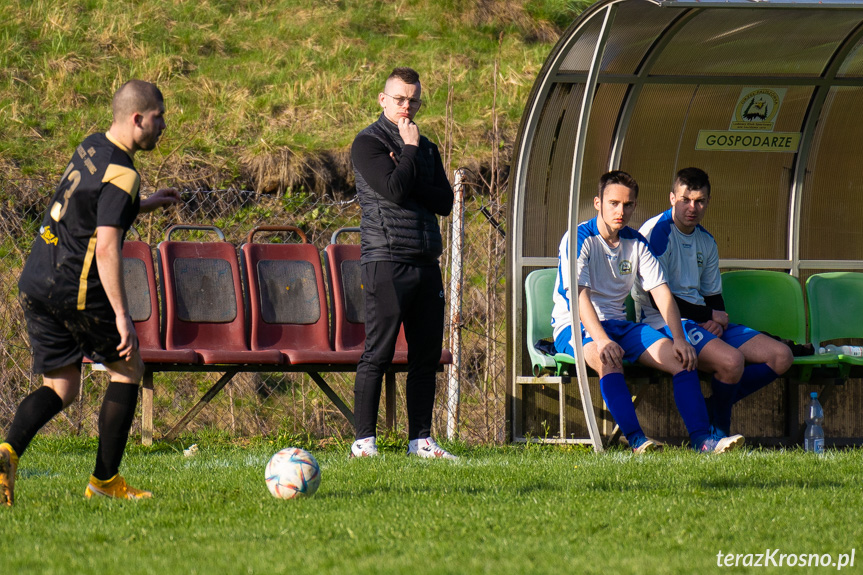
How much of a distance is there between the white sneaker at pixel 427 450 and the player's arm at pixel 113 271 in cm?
240

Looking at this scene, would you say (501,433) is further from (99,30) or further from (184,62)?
(99,30)

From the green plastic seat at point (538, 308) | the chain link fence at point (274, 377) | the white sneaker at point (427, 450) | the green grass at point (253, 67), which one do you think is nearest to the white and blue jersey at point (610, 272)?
the green plastic seat at point (538, 308)

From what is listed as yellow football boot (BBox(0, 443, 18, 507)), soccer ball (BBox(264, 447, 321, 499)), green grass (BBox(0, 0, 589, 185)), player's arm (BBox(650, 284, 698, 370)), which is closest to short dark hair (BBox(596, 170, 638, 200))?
player's arm (BBox(650, 284, 698, 370))

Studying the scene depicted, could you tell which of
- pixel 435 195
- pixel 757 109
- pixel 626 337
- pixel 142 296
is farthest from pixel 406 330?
pixel 757 109

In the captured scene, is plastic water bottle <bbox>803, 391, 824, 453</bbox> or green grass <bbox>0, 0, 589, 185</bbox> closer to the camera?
plastic water bottle <bbox>803, 391, 824, 453</bbox>

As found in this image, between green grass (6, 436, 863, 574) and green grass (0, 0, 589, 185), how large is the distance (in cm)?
915

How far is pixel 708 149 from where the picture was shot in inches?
340

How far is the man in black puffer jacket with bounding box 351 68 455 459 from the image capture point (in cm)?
648

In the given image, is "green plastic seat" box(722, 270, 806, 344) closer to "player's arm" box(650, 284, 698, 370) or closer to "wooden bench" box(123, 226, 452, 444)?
"player's arm" box(650, 284, 698, 370)

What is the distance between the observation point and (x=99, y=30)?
1881 centimetres

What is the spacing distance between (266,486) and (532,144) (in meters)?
3.93

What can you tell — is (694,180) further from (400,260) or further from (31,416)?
(31,416)

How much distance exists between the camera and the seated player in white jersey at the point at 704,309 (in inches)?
292

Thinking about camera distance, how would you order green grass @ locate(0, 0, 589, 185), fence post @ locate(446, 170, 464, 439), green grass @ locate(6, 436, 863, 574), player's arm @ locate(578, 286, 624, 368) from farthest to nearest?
green grass @ locate(0, 0, 589, 185) < fence post @ locate(446, 170, 464, 439) < player's arm @ locate(578, 286, 624, 368) < green grass @ locate(6, 436, 863, 574)
